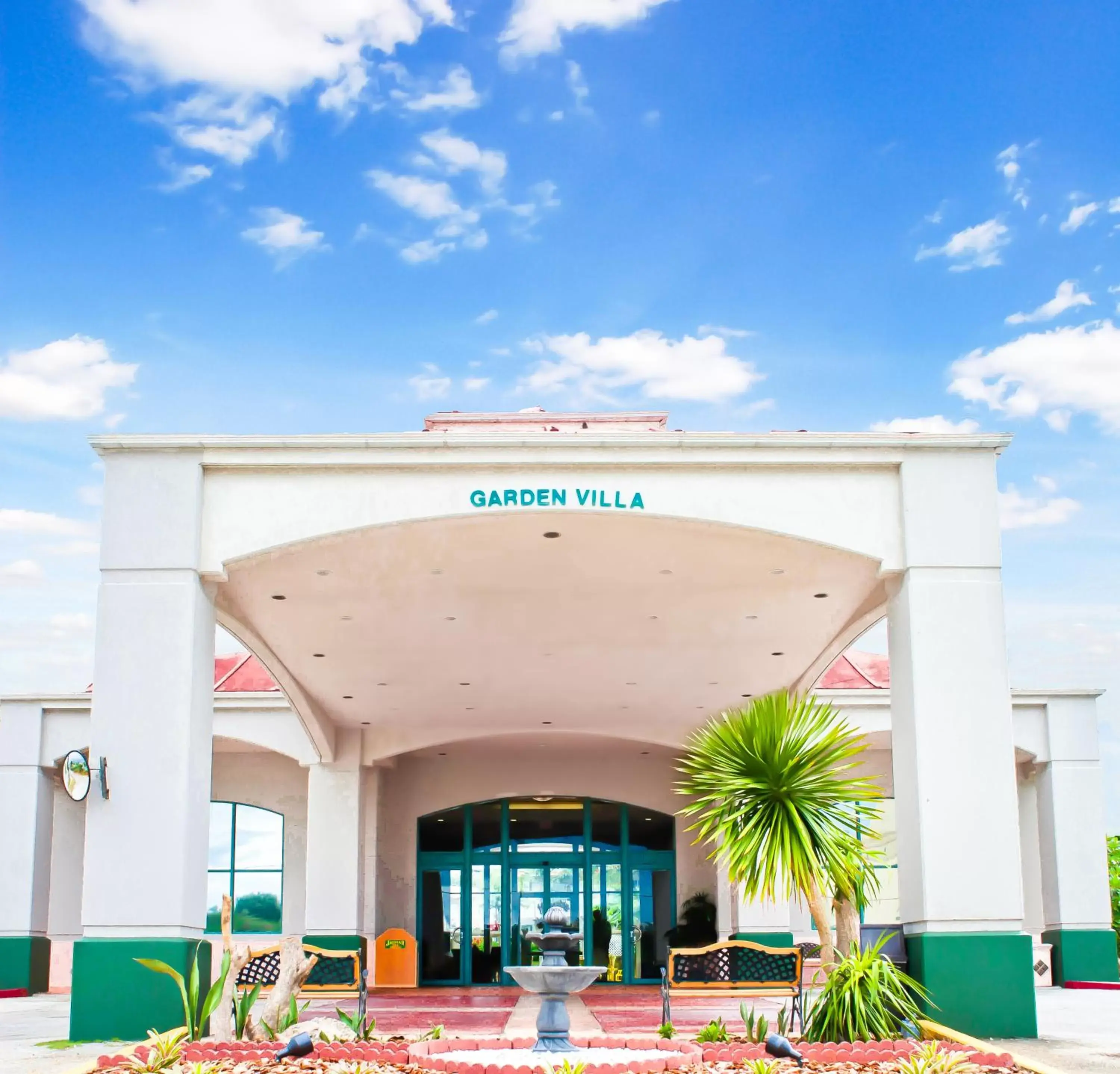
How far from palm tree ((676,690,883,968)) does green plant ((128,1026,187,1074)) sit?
4790 millimetres

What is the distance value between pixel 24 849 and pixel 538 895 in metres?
9.84

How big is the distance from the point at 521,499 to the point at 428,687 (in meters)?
9.24

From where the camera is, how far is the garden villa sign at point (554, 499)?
13.0 m

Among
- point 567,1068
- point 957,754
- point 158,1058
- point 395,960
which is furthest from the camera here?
point 395,960

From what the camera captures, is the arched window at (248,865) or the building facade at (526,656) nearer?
the building facade at (526,656)

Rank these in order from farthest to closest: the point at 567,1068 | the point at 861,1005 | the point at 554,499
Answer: the point at 554,499
the point at 861,1005
the point at 567,1068

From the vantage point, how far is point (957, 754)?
12.6 meters

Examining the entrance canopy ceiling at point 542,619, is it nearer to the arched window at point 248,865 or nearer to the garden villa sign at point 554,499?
the garden villa sign at point 554,499

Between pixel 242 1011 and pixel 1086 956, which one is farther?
pixel 1086 956

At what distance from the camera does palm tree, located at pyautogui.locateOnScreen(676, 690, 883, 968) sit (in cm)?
1207

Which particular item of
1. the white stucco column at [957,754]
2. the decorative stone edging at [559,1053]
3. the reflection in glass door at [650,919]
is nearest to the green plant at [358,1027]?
the decorative stone edging at [559,1053]

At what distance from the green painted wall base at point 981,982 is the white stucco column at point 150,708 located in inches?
263

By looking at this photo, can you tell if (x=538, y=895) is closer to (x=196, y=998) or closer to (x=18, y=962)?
(x=18, y=962)

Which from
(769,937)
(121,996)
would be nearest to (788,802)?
(121,996)
